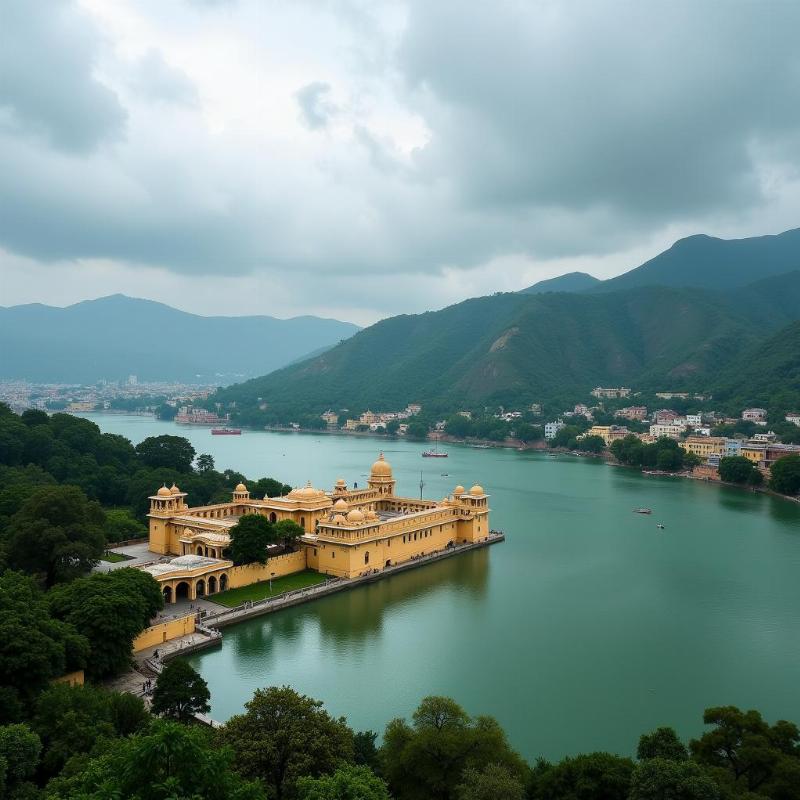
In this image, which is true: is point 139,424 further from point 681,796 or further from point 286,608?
point 681,796

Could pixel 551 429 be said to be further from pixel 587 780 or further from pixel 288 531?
pixel 587 780

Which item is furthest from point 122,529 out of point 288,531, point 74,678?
point 74,678

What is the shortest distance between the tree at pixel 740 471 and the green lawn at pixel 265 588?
35998mm

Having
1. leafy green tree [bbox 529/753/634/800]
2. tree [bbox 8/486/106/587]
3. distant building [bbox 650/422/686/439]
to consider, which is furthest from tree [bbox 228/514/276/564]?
distant building [bbox 650/422/686/439]

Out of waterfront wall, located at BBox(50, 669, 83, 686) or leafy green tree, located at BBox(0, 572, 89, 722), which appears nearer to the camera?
leafy green tree, located at BBox(0, 572, 89, 722)

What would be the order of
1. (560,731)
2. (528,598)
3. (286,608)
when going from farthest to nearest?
(528,598) → (286,608) → (560,731)

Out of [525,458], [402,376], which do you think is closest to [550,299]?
[402,376]

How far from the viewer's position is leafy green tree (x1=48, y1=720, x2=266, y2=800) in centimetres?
733

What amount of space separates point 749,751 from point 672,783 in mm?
2257

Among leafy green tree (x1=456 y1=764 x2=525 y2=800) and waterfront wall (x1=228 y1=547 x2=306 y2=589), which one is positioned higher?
leafy green tree (x1=456 y1=764 x2=525 y2=800)

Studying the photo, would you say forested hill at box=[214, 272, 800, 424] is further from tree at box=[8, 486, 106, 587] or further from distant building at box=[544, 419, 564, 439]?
tree at box=[8, 486, 106, 587]

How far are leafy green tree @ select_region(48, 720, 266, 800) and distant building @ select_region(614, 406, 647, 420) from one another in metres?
84.3

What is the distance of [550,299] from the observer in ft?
452

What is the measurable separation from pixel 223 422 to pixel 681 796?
111 m
